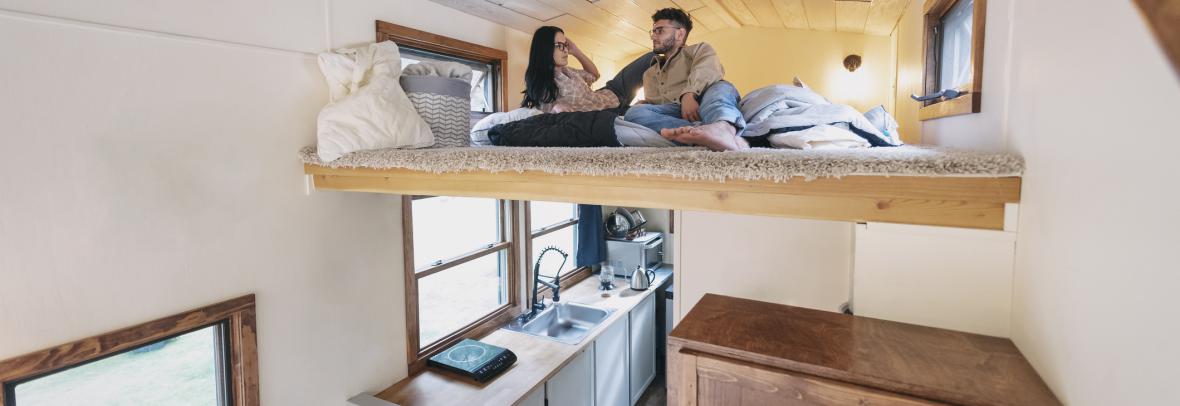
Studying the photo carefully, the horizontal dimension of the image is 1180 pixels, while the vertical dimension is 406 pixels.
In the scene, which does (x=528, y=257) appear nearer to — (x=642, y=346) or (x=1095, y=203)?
(x=642, y=346)

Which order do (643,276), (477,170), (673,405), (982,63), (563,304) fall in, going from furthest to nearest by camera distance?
(643,276) < (563,304) < (477,170) < (982,63) < (673,405)

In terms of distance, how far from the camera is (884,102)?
275 centimetres

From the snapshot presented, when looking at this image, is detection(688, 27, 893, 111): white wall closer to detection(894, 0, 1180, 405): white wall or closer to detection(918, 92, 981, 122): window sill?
detection(918, 92, 981, 122): window sill

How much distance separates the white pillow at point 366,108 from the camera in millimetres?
1626

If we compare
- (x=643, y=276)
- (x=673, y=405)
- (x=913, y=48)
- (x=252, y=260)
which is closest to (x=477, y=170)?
(x=673, y=405)

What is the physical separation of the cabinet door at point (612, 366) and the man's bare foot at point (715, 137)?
1.87m

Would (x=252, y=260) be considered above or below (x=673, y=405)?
above

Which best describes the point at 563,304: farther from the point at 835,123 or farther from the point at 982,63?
the point at 982,63

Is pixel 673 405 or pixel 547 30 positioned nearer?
pixel 673 405

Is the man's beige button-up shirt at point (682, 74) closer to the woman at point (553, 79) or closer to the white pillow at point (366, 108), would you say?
the woman at point (553, 79)

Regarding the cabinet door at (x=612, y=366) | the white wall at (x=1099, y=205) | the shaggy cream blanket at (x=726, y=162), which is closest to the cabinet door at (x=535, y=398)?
the cabinet door at (x=612, y=366)

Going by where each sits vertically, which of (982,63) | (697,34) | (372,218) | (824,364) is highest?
(697,34)

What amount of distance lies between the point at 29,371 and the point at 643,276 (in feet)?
9.71

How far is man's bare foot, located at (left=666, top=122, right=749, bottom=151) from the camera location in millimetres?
1194
